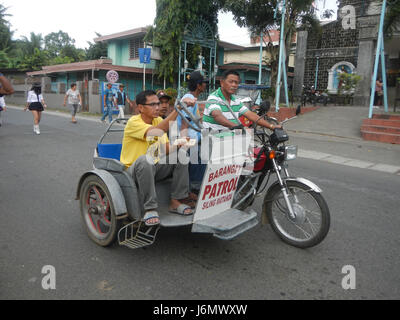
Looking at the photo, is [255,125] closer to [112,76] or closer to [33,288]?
[33,288]

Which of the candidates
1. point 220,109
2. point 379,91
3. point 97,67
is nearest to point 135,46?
point 97,67

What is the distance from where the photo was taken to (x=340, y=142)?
10.6m

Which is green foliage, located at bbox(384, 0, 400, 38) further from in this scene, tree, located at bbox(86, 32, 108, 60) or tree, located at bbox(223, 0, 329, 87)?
tree, located at bbox(86, 32, 108, 60)

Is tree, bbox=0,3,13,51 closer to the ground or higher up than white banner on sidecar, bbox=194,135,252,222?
higher up

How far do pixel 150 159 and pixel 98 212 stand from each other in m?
0.86

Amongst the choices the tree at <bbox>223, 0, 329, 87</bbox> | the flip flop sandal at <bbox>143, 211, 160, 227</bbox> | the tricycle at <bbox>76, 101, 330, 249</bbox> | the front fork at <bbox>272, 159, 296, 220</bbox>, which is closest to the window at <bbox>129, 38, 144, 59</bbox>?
the tree at <bbox>223, 0, 329, 87</bbox>

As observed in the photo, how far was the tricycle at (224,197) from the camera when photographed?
2.96m

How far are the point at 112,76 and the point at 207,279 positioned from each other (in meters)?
15.3

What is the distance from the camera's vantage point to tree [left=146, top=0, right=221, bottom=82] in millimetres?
19719

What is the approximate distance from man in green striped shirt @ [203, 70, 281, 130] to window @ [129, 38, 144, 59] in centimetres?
2095

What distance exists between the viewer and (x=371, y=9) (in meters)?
18.0

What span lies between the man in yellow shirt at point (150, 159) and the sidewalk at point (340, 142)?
551 cm

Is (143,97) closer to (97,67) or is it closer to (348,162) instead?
(348,162)
